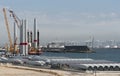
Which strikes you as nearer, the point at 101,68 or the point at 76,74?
the point at 76,74

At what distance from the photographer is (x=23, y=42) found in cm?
18388

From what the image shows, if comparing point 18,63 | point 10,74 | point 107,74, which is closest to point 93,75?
point 107,74

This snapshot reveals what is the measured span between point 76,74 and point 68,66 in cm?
1585

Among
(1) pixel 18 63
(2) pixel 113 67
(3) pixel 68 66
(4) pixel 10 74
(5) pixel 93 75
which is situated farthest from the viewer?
(1) pixel 18 63

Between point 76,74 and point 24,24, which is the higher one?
point 24,24

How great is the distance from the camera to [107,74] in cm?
6706

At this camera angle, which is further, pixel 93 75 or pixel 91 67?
pixel 91 67

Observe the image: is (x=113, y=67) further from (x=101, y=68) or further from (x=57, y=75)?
(x=57, y=75)

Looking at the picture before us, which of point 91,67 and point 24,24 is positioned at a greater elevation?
point 24,24

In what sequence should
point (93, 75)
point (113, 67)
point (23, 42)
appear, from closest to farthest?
point (93, 75) → point (113, 67) → point (23, 42)

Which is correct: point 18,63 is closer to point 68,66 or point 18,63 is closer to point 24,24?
point 68,66

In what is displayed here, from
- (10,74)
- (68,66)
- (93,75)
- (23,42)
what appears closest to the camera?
(93,75)

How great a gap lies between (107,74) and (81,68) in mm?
8609

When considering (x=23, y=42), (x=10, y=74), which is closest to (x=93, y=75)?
(x=10, y=74)
